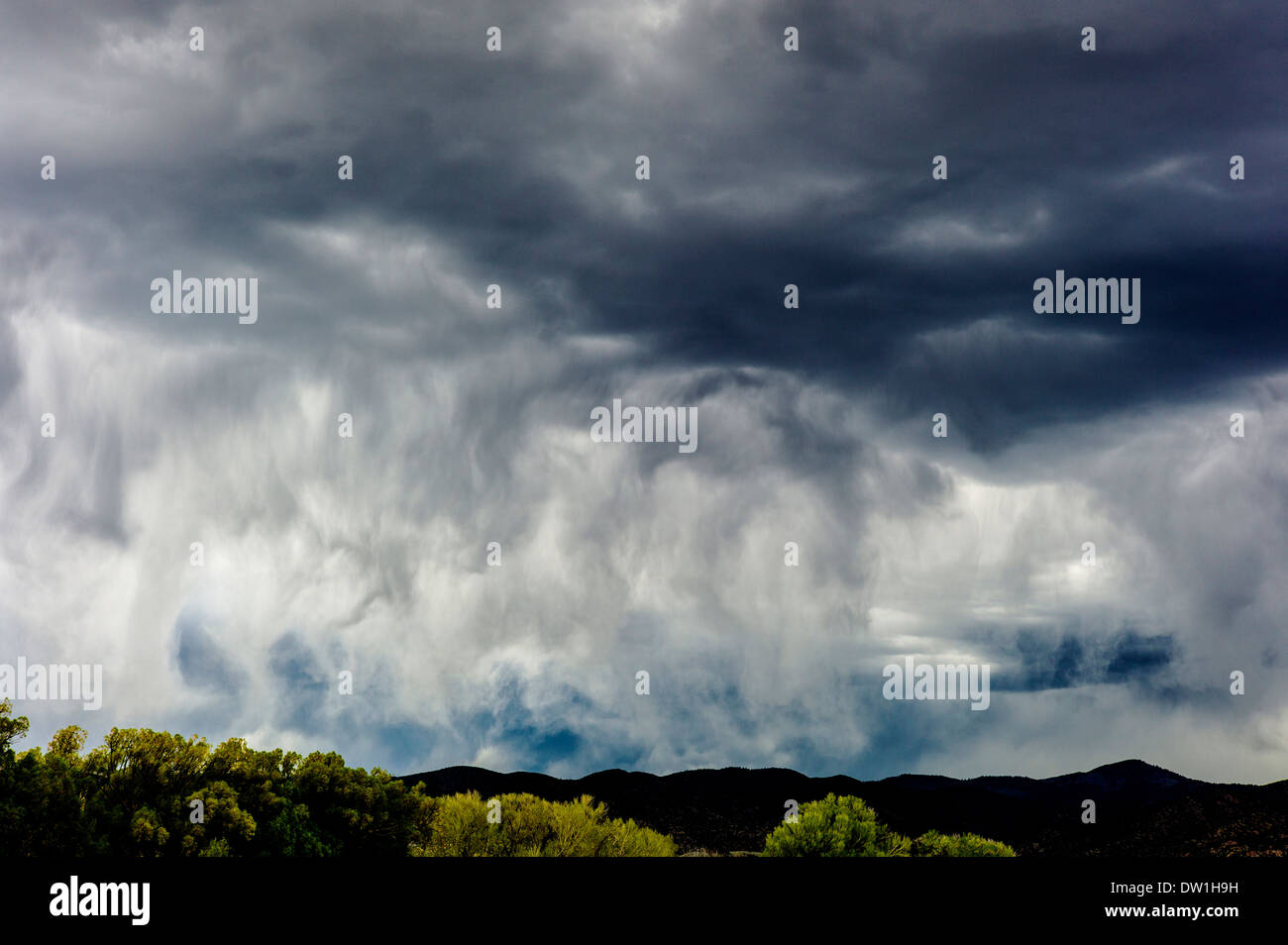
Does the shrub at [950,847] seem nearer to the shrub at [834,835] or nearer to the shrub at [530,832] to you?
the shrub at [834,835]

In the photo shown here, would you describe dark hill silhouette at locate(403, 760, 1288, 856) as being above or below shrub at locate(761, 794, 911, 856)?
below

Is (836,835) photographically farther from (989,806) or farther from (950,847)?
(989,806)

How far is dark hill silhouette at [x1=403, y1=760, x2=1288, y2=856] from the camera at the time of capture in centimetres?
8969

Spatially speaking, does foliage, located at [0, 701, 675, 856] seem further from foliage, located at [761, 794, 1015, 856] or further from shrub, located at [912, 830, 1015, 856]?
shrub, located at [912, 830, 1015, 856]

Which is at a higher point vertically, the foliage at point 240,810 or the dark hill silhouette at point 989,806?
the foliage at point 240,810

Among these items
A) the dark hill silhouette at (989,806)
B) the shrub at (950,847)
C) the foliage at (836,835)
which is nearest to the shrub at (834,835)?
the foliage at (836,835)

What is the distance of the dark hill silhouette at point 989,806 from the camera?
3531 inches

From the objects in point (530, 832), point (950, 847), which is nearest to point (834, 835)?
point (950, 847)

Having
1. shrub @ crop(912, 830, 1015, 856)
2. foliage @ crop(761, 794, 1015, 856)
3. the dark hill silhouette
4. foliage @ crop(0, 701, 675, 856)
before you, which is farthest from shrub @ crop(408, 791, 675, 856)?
the dark hill silhouette

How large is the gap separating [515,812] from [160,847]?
15314 mm
